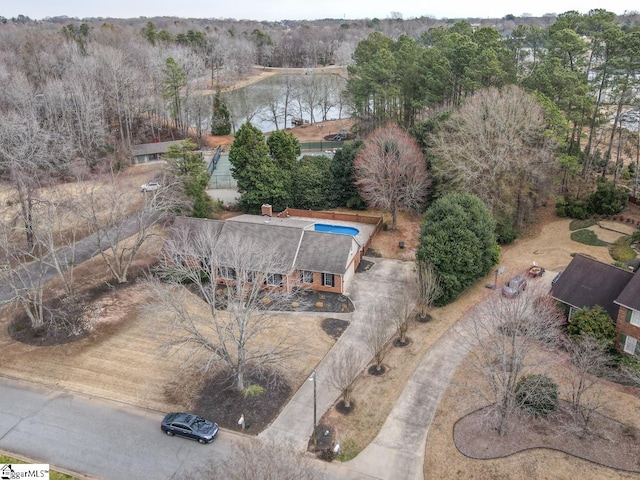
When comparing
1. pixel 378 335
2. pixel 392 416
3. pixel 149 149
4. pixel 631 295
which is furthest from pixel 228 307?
pixel 149 149

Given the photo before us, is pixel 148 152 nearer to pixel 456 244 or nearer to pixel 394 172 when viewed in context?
pixel 394 172

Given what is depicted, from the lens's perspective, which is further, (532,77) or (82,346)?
(532,77)

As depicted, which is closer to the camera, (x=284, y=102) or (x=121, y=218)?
(x=121, y=218)

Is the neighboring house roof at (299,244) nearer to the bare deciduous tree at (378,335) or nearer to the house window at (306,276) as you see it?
the house window at (306,276)

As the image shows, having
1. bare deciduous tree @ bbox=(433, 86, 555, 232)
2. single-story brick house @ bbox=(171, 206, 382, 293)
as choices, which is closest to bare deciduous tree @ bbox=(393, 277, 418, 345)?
single-story brick house @ bbox=(171, 206, 382, 293)

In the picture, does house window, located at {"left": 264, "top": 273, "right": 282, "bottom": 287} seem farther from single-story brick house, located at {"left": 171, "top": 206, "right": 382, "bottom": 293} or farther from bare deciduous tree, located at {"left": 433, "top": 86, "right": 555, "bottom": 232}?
bare deciduous tree, located at {"left": 433, "top": 86, "right": 555, "bottom": 232}

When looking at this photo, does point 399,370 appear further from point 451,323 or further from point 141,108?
point 141,108

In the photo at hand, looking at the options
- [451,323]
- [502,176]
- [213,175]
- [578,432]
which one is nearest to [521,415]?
[578,432]

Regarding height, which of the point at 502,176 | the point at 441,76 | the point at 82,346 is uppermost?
the point at 441,76
